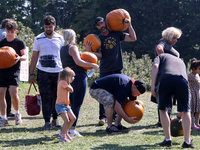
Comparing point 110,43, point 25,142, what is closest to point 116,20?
point 110,43

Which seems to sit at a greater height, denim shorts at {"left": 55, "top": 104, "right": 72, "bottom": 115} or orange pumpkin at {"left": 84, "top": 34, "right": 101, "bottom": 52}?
orange pumpkin at {"left": 84, "top": 34, "right": 101, "bottom": 52}

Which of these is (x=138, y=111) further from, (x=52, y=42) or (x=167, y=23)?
(x=167, y=23)

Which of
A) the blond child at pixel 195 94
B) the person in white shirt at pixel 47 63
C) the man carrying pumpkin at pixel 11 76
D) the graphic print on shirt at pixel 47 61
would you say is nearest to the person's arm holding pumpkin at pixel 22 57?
the man carrying pumpkin at pixel 11 76

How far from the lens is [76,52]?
555cm

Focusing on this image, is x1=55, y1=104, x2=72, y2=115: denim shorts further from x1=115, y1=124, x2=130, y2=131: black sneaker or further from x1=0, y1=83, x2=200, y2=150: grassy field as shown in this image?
x1=115, y1=124, x2=130, y2=131: black sneaker

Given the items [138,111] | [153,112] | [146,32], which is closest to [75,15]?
[146,32]

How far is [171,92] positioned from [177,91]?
0.11 m

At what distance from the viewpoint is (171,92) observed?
4.80 metres

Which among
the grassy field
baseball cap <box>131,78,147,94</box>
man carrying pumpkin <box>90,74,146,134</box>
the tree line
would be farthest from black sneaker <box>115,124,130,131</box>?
the tree line

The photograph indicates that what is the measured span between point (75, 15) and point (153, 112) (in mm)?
40021

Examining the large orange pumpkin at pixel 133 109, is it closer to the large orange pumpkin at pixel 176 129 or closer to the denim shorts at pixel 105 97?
the denim shorts at pixel 105 97

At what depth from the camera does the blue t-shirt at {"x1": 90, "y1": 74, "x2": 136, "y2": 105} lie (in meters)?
5.80

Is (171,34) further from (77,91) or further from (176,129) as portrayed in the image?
(77,91)

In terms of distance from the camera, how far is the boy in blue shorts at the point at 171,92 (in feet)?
15.4
